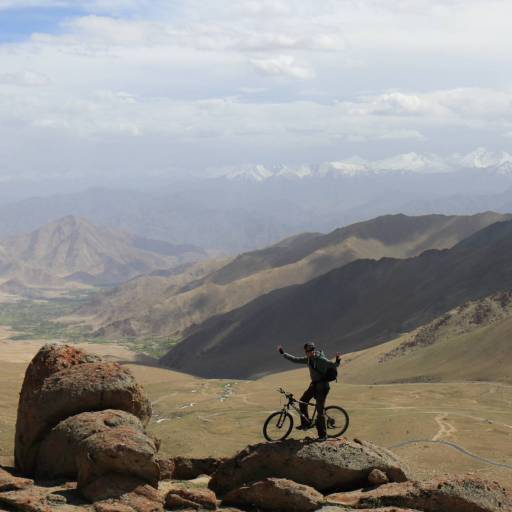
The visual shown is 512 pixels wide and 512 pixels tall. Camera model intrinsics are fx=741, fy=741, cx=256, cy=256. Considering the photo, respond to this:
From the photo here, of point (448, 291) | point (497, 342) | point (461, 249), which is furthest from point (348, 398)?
point (461, 249)

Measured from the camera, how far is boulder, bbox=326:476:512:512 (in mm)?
20125

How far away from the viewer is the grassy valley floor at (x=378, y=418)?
43875mm

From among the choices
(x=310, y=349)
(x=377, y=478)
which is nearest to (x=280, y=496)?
(x=377, y=478)

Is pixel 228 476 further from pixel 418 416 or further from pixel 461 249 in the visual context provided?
pixel 461 249

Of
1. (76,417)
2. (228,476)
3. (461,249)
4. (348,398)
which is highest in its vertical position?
(461,249)

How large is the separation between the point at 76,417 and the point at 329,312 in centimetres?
16382

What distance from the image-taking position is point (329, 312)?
18538 centimetres

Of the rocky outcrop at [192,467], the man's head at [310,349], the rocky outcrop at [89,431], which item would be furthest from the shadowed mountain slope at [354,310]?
the man's head at [310,349]

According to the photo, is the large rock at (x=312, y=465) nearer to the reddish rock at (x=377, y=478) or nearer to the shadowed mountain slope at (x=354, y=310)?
the reddish rock at (x=377, y=478)

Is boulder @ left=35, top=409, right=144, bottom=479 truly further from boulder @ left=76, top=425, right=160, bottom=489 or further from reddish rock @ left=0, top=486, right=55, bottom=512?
reddish rock @ left=0, top=486, right=55, bottom=512

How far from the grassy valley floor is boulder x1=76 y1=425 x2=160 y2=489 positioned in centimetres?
1056

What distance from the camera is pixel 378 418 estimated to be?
200 feet

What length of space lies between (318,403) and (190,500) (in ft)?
18.2

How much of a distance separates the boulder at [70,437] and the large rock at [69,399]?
0.66m
